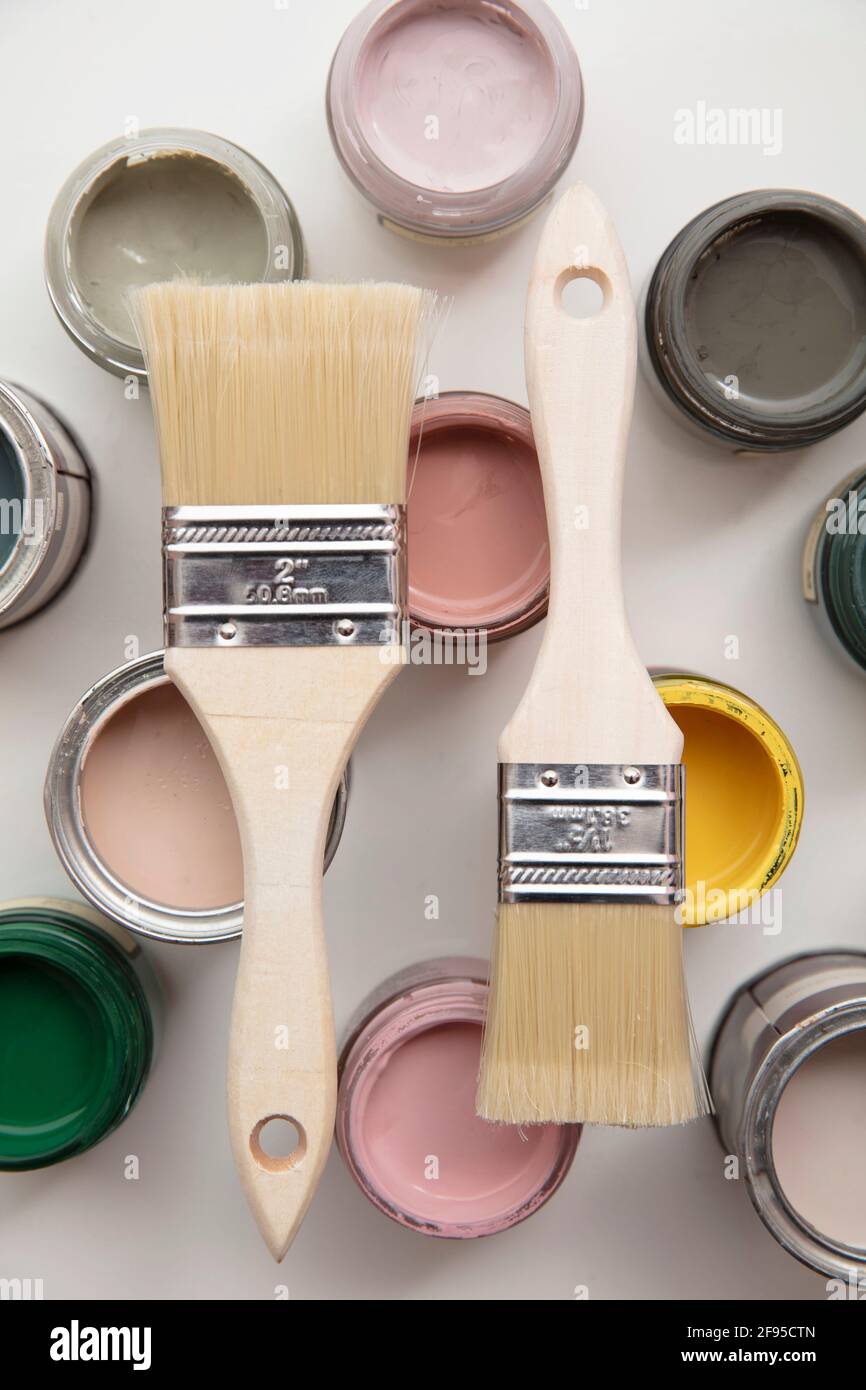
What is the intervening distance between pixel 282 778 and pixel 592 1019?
0.37 metres

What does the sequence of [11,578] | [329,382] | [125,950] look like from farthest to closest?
[125,950] → [11,578] → [329,382]

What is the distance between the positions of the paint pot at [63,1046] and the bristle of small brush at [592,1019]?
17.0 inches

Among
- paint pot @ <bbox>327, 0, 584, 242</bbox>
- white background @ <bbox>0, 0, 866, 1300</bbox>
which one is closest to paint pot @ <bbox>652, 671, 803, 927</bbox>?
white background @ <bbox>0, 0, 866, 1300</bbox>

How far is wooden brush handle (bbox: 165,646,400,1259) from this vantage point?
100cm

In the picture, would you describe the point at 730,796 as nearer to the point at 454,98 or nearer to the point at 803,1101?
the point at 803,1101

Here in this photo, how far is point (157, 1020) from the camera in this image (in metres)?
1.30

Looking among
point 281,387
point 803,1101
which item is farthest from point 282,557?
point 803,1101

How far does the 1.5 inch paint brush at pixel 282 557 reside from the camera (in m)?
1.00

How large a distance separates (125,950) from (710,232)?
1.05m

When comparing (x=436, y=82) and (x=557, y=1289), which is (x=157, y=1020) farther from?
(x=436, y=82)

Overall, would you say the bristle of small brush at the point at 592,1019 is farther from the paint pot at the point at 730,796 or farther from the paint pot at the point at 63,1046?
the paint pot at the point at 63,1046

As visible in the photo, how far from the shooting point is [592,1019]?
1020 mm

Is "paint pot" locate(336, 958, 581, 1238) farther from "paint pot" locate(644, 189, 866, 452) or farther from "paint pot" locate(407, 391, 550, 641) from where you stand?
"paint pot" locate(644, 189, 866, 452)
